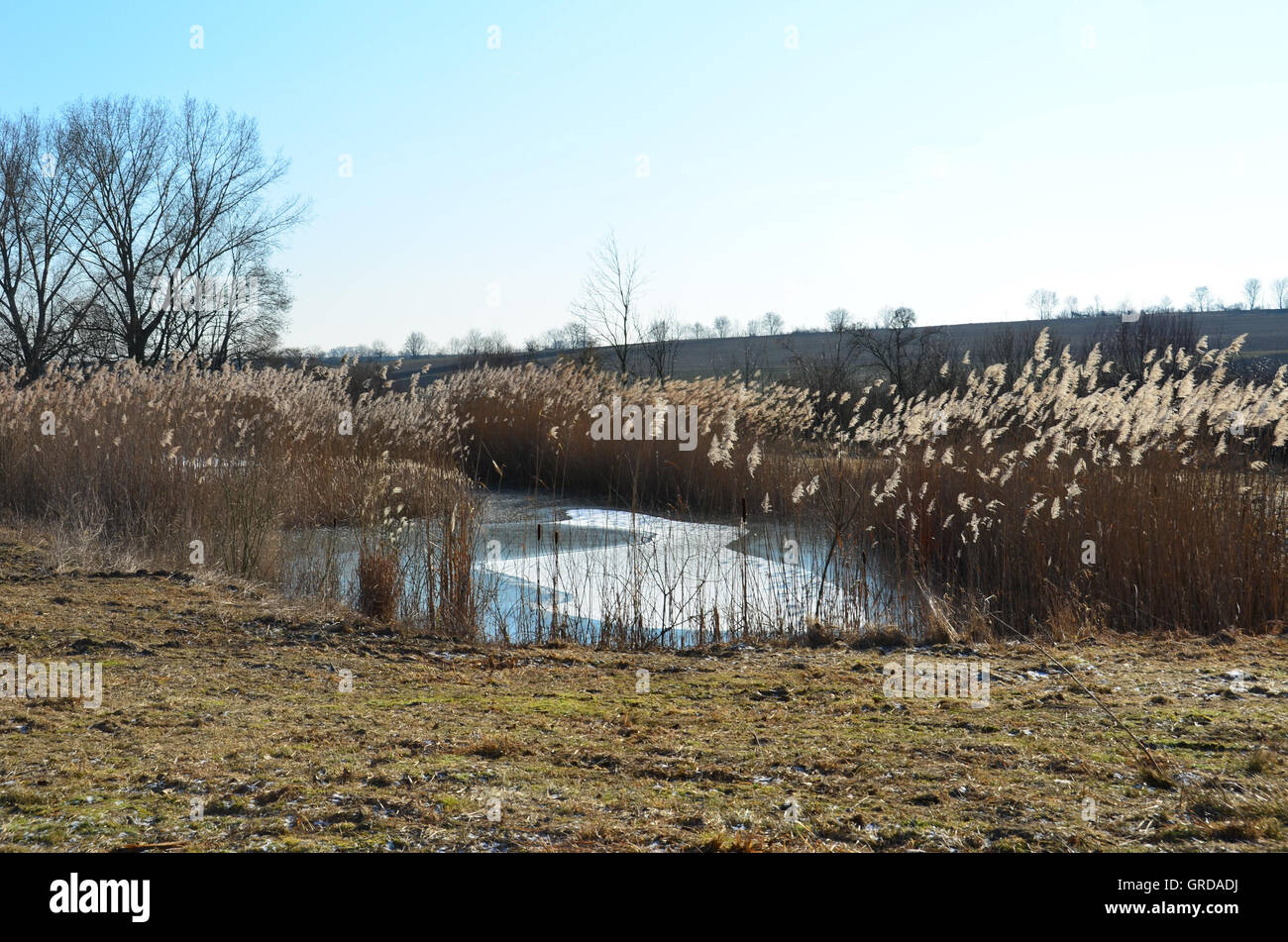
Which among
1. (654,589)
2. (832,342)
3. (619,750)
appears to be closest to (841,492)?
(654,589)

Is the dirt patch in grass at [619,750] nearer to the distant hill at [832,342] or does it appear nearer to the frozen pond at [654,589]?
the frozen pond at [654,589]

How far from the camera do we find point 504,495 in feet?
38.8

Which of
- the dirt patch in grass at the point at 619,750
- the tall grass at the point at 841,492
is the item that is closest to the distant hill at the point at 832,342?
the tall grass at the point at 841,492

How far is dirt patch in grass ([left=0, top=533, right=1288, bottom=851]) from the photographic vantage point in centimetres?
235

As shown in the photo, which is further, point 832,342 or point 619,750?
point 832,342

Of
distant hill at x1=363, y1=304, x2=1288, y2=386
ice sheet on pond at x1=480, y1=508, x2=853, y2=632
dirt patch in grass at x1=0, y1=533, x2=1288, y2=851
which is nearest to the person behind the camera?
dirt patch in grass at x1=0, y1=533, x2=1288, y2=851

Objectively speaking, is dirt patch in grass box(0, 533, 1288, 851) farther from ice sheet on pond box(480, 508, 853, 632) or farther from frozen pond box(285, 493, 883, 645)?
ice sheet on pond box(480, 508, 853, 632)

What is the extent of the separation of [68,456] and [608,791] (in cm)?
799

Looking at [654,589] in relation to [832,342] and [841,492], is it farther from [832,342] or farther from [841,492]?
[832,342]

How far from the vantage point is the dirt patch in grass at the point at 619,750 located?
2.35 meters

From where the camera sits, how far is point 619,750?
10.2 ft

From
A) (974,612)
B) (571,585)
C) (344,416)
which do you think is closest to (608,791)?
(974,612)

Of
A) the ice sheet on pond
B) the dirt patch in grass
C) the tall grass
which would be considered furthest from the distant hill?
the dirt patch in grass

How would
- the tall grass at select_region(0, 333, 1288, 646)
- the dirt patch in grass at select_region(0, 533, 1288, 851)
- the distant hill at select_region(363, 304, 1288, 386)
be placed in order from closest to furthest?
the dirt patch in grass at select_region(0, 533, 1288, 851) → the tall grass at select_region(0, 333, 1288, 646) → the distant hill at select_region(363, 304, 1288, 386)
